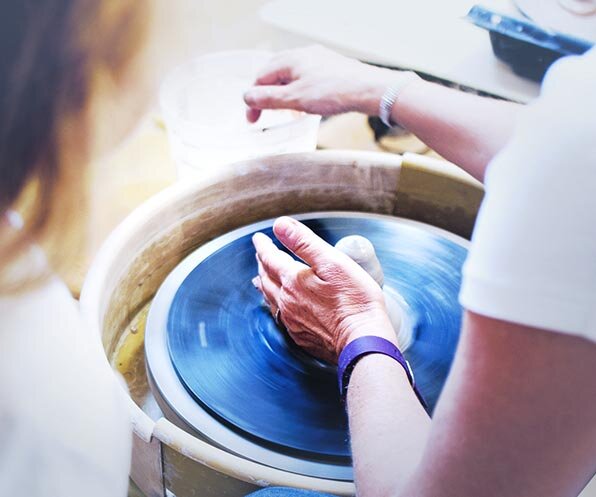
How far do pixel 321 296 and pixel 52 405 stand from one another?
0.50 m

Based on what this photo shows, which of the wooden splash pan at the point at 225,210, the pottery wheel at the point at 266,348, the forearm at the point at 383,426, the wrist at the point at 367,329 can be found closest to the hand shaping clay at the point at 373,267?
the pottery wheel at the point at 266,348

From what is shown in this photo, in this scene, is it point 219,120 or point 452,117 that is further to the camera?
point 219,120

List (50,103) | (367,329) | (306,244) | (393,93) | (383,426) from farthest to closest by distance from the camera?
(393,93), (306,244), (367,329), (383,426), (50,103)

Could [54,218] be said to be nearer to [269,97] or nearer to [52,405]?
[52,405]

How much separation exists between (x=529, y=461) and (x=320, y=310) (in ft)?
1.48

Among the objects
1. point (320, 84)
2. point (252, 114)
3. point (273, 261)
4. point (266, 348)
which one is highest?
point (320, 84)

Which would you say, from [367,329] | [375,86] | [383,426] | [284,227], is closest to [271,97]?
[375,86]

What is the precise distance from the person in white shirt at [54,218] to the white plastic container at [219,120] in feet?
2.41

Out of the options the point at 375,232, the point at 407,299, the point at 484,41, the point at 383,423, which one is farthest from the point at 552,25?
the point at 383,423

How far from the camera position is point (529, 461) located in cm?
56

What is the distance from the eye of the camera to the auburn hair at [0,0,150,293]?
427mm

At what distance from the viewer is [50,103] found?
460 millimetres

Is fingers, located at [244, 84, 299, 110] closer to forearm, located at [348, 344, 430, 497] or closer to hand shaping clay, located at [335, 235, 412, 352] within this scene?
hand shaping clay, located at [335, 235, 412, 352]

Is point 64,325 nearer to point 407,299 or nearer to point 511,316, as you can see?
point 511,316
